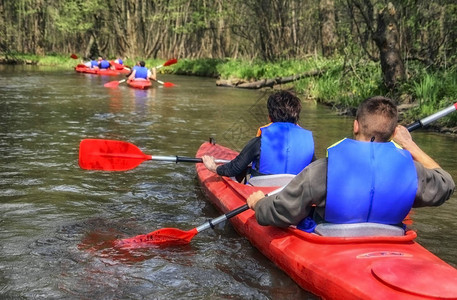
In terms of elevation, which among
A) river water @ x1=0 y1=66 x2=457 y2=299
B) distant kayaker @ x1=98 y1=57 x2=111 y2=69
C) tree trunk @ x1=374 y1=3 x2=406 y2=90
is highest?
tree trunk @ x1=374 y1=3 x2=406 y2=90

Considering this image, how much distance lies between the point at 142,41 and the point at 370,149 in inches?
1199

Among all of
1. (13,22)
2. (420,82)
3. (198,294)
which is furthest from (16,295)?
(13,22)

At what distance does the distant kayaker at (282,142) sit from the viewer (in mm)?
4086

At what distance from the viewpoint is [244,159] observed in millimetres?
4285

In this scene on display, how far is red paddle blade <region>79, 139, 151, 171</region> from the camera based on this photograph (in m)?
5.07

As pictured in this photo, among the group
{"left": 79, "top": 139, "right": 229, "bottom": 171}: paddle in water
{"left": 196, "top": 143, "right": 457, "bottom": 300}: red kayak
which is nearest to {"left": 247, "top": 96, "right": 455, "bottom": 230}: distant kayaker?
{"left": 196, "top": 143, "right": 457, "bottom": 300}: red kayak

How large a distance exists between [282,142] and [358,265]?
153cm

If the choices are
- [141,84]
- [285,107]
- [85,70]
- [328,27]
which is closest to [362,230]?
[285,107]

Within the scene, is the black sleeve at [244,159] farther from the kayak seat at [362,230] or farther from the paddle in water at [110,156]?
the kayak seat at [362,230]

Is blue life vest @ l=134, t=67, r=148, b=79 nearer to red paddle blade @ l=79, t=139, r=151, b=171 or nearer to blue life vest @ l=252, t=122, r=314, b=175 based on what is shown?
red paddle blade @ l=79, t=139, r=151, b=171

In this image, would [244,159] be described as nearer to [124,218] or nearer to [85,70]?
[124,218]

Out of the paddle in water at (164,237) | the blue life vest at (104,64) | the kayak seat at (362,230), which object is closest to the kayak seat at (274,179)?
the paddle in water at (164,237)

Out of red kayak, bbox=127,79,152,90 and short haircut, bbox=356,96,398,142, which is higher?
short haircut, bbox=356,96,398,142

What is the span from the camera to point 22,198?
495 centimetres
